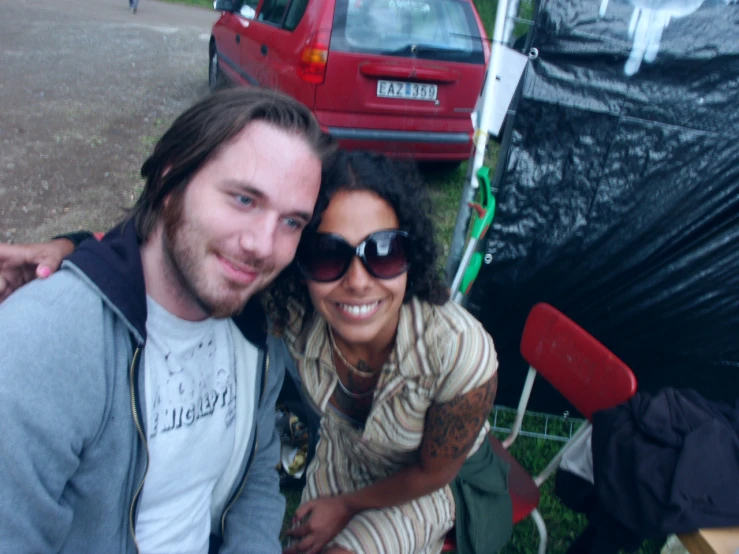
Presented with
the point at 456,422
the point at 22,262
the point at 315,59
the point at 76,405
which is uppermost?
the point at 315,59

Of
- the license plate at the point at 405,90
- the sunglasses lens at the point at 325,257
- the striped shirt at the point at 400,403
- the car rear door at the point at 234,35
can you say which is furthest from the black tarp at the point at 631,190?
the car rear door at the point at 234,35

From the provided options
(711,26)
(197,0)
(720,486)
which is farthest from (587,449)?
(197,0)

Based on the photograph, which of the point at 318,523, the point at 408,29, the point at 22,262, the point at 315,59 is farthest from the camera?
the point at 408,29

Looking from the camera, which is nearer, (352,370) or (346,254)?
(346,254)

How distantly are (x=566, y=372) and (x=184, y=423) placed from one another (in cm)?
144

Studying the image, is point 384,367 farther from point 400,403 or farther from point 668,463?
point 668,463

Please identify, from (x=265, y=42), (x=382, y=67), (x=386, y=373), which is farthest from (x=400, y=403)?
(x=265, y=42)

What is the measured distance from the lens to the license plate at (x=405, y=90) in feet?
13.9

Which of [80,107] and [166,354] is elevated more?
[166,354]

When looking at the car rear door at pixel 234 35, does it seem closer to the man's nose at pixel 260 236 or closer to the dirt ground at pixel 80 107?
the dirt ground at pixel 80 107

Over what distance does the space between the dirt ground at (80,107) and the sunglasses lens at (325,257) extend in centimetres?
293

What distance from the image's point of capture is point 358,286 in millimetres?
1459

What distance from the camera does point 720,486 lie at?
60.6 inches

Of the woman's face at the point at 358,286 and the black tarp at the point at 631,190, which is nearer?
the woman's face at the point at 358,286
